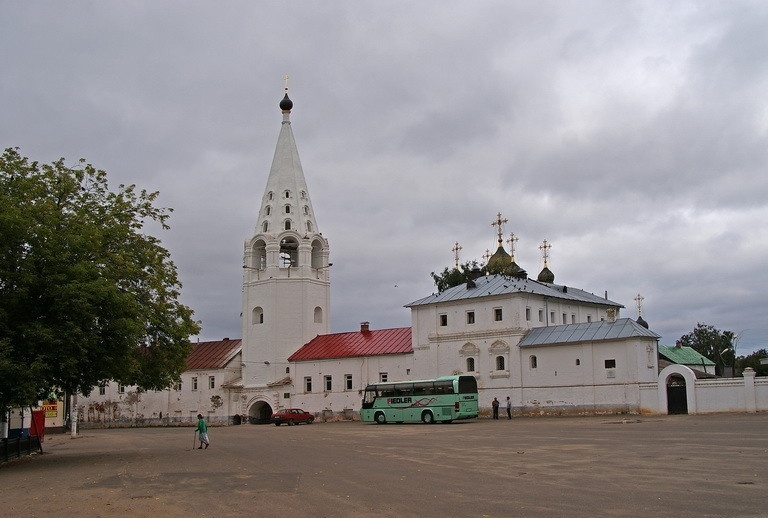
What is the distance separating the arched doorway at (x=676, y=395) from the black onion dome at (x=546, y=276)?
2434cm

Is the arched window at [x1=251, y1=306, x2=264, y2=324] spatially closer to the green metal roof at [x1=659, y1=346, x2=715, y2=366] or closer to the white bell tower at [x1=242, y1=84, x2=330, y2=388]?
the white bell tower at [x1=242, y1=84, x2=330, y2=388]

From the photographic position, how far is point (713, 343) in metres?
97.6

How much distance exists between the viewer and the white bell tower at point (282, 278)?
63.3m

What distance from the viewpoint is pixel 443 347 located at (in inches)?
2132

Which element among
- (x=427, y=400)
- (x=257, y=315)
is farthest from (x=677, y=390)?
(x=257, y=315)

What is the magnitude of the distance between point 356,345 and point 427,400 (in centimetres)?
1750

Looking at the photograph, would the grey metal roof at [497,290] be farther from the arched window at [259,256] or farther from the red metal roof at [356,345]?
the arched window at [259,256]

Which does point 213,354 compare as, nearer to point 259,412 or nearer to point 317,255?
Result: point 259,412

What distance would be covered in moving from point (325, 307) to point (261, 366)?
742cm

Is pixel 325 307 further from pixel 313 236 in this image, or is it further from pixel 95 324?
pixel 95 324

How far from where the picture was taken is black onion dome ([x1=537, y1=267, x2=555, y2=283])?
66562mm

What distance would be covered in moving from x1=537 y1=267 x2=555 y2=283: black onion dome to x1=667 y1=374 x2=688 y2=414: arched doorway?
24342mm

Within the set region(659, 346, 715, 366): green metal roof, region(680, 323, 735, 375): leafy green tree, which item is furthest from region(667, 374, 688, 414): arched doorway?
region(680, 323, 735, 375): leafy green tree

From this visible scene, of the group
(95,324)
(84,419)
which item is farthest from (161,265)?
(84,419)
